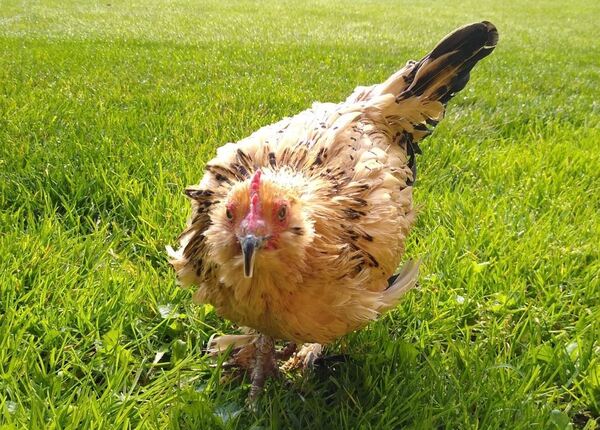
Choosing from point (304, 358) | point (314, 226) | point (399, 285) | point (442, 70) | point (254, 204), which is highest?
point (442, 70)

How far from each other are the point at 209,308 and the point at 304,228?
2.94ft

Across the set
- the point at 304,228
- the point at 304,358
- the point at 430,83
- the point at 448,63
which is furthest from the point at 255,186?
the point at 448,63

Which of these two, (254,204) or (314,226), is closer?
(254,204)

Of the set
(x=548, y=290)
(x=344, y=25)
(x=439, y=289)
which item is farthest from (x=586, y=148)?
(x=344, y=25)

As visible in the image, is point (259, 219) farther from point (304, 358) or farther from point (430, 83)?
point (430, 83)

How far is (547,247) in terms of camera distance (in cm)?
275

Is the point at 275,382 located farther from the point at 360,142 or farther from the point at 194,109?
the point at 194,109

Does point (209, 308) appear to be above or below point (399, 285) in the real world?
below

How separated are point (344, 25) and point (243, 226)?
35.4ft

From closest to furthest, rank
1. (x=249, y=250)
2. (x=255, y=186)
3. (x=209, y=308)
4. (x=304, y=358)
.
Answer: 1. (x=249, y=250)
2. (x=255, y=186)
3. (x=304, y=358)
4. (x=209, y=308)

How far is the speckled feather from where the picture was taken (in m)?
1.58

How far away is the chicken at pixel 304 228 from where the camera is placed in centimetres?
154

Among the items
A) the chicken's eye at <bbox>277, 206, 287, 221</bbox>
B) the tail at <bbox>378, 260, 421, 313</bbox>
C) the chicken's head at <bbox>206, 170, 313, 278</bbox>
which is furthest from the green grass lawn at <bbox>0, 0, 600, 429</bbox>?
the chicken's eye at <bbox>277, 206, 287, 221</bbox>

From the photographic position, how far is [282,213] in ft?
5.01
